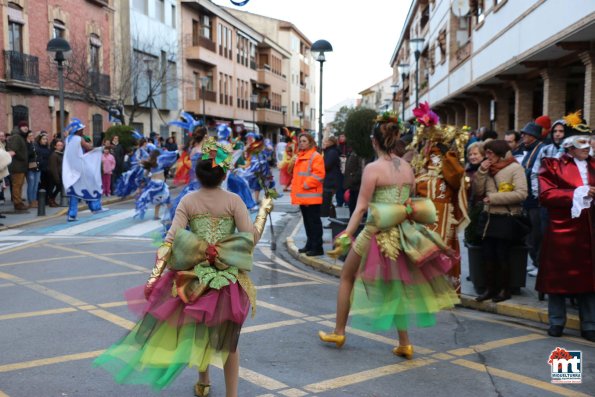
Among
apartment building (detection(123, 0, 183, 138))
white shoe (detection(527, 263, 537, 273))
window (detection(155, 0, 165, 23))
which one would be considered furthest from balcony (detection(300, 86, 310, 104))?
white shoe (detection(527, 263, 537, 273))

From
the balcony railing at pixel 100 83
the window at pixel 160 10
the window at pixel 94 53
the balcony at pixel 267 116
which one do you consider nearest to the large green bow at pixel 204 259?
the balcony railing at pixel 100 83

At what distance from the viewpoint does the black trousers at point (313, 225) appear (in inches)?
381

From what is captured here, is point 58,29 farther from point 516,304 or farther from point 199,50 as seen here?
point 516,304

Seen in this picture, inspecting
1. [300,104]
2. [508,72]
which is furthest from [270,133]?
[508,72]

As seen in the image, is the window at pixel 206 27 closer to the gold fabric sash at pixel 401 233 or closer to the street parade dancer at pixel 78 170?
the street parade dancer at pixel 78 170

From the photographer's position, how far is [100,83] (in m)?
30.8

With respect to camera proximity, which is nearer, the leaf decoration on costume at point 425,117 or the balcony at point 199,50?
→ the leaf decoration on costume at point 425,117

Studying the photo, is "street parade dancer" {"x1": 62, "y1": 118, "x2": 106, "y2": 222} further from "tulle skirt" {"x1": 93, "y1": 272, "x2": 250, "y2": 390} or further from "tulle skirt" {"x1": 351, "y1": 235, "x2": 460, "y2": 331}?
"tulle skirt" {"x1": 93, "y1": 272, "x2": 250, "y2": 390}

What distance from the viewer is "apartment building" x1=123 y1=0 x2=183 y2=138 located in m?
31.7

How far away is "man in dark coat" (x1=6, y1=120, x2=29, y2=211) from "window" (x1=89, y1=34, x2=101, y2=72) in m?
15.8

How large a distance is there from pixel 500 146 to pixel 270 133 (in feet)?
213

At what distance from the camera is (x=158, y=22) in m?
38.8

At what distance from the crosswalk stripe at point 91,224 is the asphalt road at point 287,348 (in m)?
3.75

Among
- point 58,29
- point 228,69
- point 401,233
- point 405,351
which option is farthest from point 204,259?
point 228,69
